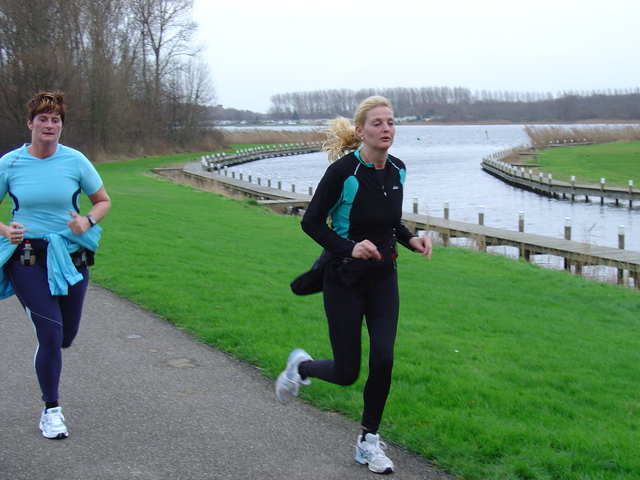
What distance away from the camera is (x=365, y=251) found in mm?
3477

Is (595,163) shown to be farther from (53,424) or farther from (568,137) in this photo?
(53,424)

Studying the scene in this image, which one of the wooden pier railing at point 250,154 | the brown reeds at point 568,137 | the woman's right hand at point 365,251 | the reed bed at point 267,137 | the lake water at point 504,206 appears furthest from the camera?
the reed bed at point 267,137

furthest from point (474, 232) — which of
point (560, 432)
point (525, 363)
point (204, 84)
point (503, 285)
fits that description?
point (204, 84)

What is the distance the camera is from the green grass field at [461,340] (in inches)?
157

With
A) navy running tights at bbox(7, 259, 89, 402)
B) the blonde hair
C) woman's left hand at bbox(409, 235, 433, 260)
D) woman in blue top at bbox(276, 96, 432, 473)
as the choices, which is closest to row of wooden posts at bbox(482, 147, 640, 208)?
woman's left hand at bbox(409, 235, 433, 260)

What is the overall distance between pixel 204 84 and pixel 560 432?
2903 inches

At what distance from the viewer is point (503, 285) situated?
1261 cm

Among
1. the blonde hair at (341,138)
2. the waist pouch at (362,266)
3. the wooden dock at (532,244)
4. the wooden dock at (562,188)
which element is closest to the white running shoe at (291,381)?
the waist pouch at (362,266)

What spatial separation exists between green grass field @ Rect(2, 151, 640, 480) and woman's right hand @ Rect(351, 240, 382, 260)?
1.18m

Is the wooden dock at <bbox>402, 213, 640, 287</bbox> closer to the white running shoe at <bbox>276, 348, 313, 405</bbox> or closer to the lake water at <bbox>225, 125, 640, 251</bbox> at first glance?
the lake water at <bbox>225, 125, 640, 251</bbox>

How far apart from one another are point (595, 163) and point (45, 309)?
195 feet

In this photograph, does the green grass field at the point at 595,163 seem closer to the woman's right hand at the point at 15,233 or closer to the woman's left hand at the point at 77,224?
the woman's left hand at the point at 77,224

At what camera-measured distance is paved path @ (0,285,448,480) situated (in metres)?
3.58

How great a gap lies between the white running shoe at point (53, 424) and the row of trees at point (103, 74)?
142 ft
